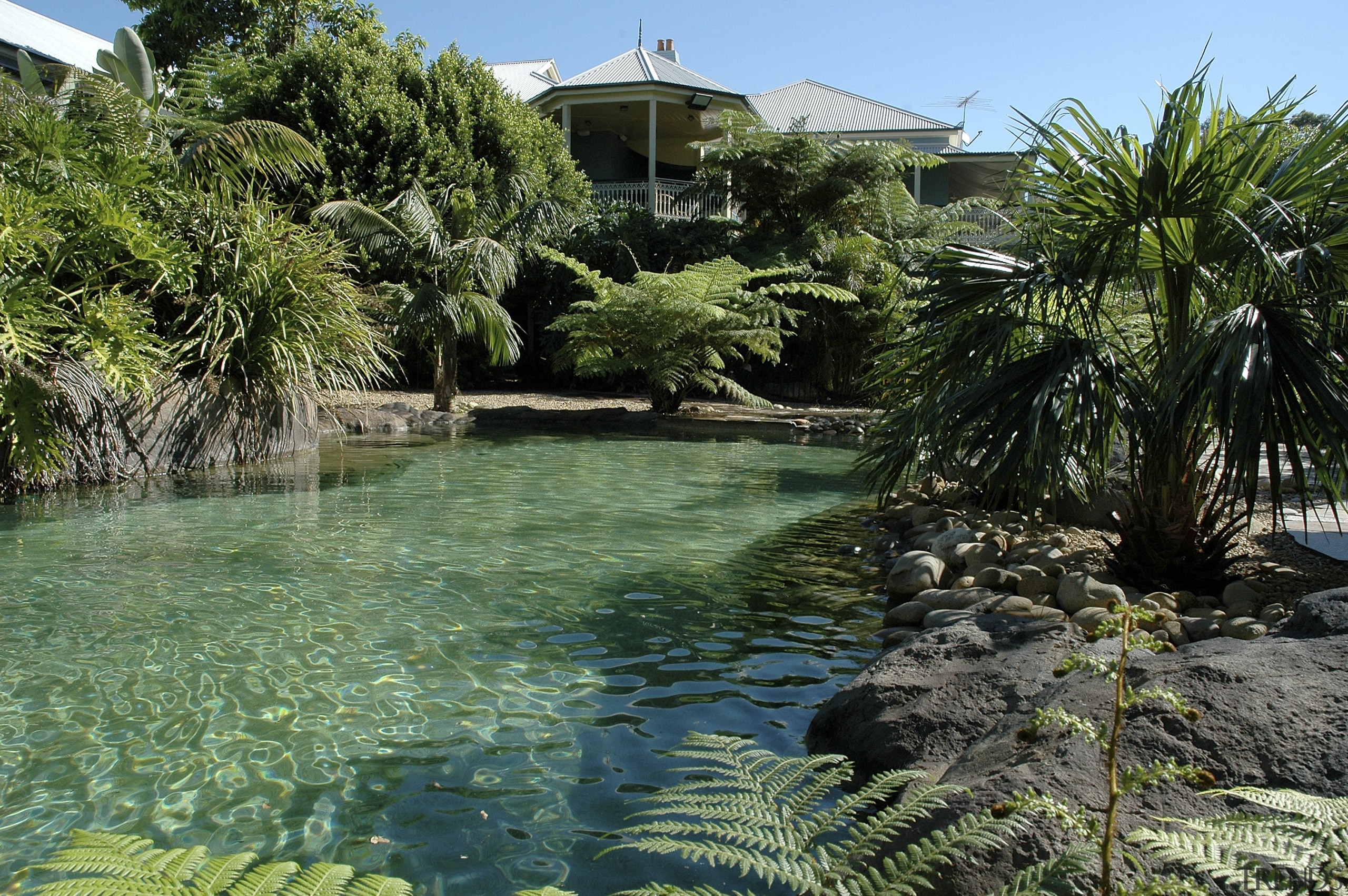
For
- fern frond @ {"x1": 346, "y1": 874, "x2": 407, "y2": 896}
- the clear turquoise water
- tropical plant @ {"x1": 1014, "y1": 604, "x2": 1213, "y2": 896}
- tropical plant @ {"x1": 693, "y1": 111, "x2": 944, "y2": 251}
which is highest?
tropical plant @ {"x1": 693, "y1": 111, "x2": 944, "y2": 251}

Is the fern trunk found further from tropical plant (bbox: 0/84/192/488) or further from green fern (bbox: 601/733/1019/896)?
green fern (bbox: 601/733/1019/896)

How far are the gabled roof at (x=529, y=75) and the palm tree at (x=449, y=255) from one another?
16850 millimetres

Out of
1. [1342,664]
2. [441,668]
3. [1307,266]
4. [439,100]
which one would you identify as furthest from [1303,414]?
[439,100]

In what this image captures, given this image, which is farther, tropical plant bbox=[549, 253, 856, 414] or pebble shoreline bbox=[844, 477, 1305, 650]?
tropical plant bbox=[549, 253, 856, 414]

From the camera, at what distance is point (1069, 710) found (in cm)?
268

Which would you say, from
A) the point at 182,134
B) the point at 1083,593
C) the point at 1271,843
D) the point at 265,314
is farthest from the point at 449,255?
the point at 1271,843

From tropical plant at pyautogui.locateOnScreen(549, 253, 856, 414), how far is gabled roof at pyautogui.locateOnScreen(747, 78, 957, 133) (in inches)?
490

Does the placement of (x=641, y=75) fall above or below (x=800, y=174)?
above

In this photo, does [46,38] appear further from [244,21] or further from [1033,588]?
[1033,588]

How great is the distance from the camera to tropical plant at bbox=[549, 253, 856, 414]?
15.0 meters

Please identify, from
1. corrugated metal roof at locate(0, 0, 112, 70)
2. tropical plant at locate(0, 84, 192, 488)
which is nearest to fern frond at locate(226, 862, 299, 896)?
tropical plant at locate(0, 84, 192, 488)

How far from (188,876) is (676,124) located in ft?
89.0

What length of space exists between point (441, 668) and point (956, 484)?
17.0ft

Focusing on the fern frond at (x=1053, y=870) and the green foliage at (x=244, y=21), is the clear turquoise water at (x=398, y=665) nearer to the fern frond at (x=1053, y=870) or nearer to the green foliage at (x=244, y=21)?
the fern frond at (x=1053, y=870)
